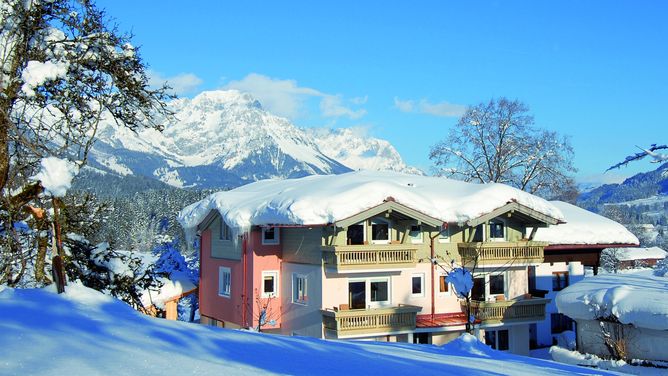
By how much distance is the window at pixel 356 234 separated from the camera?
1107 inches

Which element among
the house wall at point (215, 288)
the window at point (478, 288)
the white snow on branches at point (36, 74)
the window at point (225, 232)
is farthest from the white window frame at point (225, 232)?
the white snow on branches at point (36, 74)

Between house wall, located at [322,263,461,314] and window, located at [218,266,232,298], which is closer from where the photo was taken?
house wall, located at [322,263,461,314]

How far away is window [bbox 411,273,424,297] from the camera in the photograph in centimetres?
2984

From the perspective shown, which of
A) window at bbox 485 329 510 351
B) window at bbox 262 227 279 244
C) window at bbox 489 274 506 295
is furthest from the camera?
window at bbox 489 274 506 295

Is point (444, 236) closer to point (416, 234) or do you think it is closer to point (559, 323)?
point (416, 234)

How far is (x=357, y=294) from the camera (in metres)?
28.1

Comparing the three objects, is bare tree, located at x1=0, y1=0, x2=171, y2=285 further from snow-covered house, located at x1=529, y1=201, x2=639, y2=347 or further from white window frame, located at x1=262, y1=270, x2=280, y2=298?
snow-covered house, located at x1=529, y1=201, x2=639, y2=347

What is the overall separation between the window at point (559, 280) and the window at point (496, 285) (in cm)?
510

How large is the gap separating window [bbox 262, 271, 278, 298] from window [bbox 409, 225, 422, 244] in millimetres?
6225

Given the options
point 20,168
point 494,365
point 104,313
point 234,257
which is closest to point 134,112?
point 20,168

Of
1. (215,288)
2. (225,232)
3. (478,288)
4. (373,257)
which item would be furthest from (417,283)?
(215,288)

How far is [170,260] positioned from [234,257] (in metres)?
8.93

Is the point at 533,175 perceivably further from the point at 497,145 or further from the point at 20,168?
the point at 20,168

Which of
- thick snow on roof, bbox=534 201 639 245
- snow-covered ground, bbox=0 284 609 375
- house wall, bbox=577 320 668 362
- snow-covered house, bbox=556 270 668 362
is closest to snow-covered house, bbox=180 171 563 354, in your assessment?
snow-covered house, bbox=556 270 668 362
